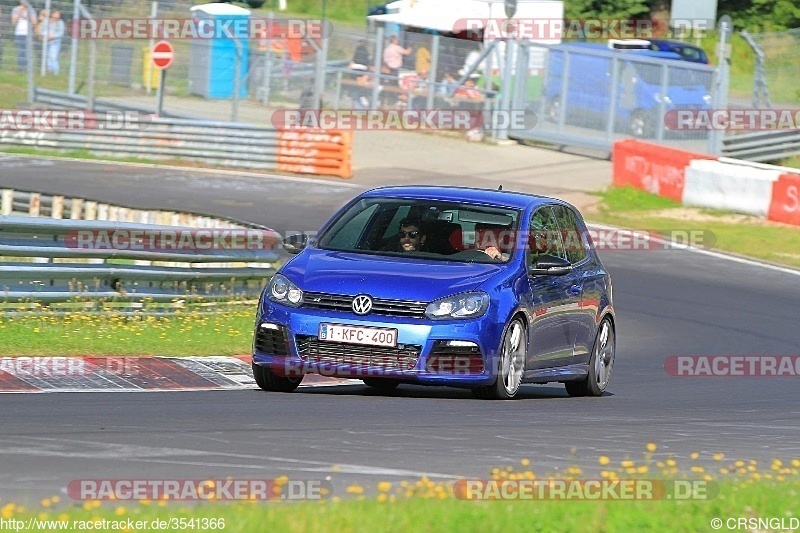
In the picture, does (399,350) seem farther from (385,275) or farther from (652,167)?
(652,167)

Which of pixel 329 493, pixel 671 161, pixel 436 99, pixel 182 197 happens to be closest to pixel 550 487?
pixel 329 493

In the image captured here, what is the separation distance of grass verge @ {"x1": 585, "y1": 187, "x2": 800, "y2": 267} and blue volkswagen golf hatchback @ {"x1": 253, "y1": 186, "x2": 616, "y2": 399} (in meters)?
12.0

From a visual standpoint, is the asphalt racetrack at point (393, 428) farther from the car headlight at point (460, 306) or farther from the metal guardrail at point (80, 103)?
the metal guardrail at point (80, 103)

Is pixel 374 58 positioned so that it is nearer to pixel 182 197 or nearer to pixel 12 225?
pixel 182 197

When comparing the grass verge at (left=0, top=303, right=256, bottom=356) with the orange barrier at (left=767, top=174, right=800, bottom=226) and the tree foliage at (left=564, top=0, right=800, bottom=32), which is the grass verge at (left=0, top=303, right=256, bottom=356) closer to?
the orange barrier at (left=767, top=174, right=800, bottom=226)

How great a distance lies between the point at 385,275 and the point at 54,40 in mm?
23633

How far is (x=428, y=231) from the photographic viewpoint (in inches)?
439

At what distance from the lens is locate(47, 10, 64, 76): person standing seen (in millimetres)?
31984

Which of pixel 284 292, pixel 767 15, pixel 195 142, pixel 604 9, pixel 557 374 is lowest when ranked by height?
pixel 195 142

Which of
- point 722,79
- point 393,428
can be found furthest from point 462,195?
point 722,79

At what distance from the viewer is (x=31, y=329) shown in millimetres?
12531

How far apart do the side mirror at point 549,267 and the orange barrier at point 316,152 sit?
747 inches

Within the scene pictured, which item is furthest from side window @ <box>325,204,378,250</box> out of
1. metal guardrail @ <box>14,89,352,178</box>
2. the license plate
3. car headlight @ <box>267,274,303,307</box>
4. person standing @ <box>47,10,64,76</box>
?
person standing @ <box>47,10,64,76</box>

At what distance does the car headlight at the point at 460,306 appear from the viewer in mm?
10117
